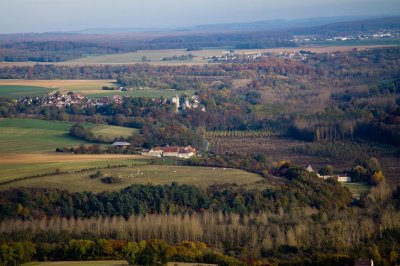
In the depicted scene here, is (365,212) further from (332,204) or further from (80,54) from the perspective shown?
(80,54)

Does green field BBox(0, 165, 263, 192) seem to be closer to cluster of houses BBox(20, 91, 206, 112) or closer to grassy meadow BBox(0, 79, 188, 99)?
cluster of houses BBox(20, 91, 206, 112)

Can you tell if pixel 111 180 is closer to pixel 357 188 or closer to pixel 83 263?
pixel 357 188

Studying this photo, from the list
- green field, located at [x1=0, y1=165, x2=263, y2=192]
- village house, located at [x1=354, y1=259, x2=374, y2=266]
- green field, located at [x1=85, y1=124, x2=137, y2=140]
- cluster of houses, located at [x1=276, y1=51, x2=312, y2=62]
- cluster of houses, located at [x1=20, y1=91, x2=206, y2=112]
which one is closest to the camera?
village house, located at [x1=354, y1=259, x2=374, y2=266]

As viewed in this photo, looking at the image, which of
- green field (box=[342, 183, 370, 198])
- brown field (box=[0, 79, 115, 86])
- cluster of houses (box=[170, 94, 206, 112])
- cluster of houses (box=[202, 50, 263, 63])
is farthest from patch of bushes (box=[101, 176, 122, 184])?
cluster of houses (box=[202, 50, 263, 63])

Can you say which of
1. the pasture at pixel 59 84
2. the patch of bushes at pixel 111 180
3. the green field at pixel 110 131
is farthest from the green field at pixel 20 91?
the patch of bushes at pixel 111 180

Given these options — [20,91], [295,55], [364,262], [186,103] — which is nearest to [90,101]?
[186,103]

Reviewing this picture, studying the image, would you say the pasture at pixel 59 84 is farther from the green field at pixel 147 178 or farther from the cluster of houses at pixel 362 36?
the cluster of houses at pixel 362 36

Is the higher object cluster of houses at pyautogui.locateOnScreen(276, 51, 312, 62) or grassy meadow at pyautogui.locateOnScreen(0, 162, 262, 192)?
grassy meadow at pyautogui.locateOnScreen(0, 162, 262, 192)
